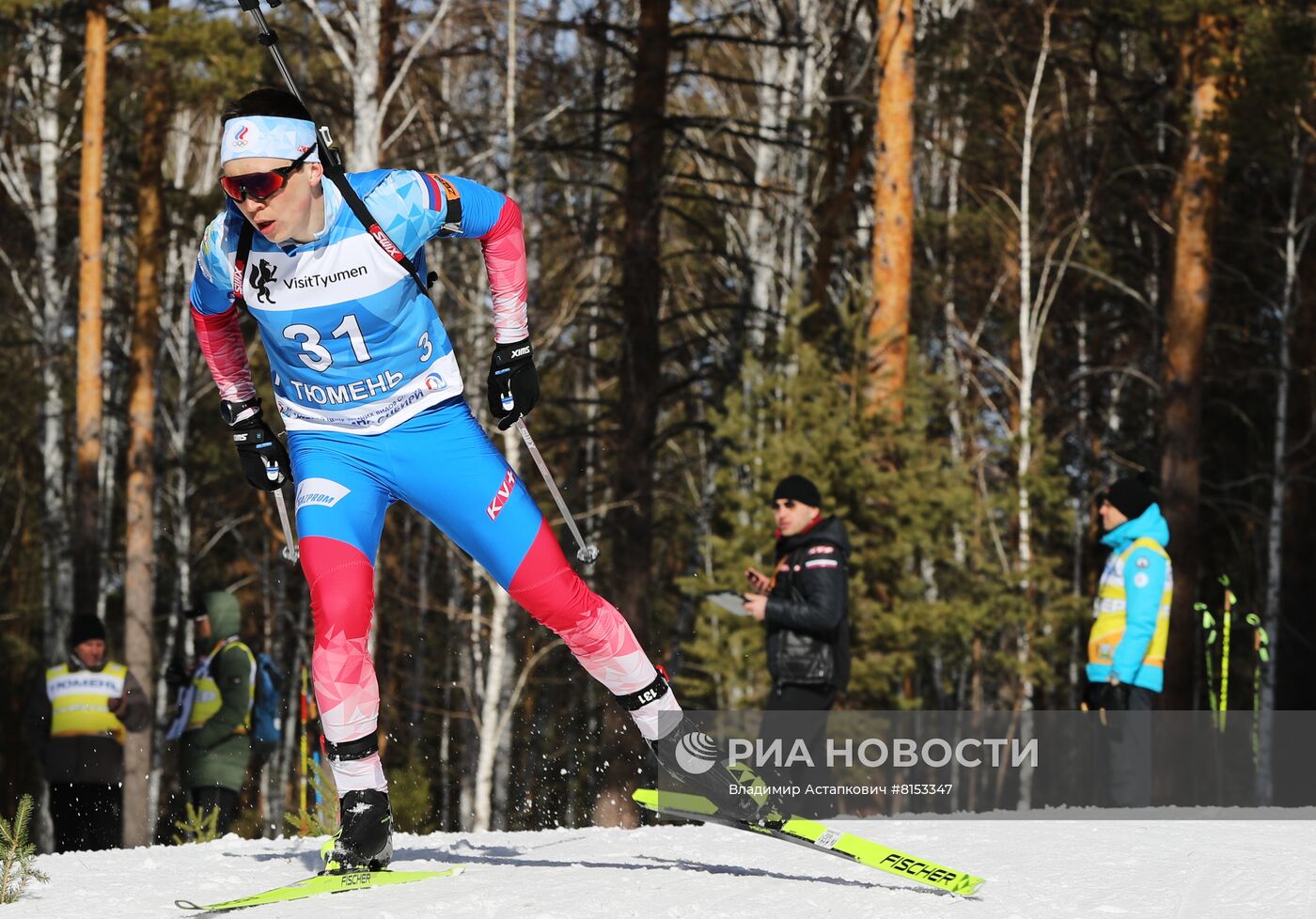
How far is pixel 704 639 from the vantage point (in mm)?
12000

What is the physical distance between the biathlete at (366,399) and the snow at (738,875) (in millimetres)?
427

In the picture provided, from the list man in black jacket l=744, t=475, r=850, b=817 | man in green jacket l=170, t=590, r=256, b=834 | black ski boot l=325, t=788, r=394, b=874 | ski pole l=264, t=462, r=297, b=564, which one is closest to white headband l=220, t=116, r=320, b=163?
ski pole l=264, t=462, r=297, b=564

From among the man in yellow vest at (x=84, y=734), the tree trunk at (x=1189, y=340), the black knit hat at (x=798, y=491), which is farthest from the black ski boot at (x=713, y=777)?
the tree trunk at (x=1189, y=340)

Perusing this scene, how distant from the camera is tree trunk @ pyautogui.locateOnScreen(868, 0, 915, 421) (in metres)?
14.6

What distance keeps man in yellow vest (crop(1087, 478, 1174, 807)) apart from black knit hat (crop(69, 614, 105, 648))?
20.1 ft

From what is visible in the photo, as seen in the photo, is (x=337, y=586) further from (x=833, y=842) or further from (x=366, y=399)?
(x=833, y=842)

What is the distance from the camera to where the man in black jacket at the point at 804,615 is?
7750 mm

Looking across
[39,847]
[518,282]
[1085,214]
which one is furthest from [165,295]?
[518,282]

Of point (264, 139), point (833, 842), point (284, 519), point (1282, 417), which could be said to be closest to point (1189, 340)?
point (1282, 417)

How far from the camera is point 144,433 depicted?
20.8 m

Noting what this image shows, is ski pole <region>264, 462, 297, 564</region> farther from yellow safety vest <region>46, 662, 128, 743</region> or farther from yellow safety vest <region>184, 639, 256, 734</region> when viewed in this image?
yellow safety vest <region>46, 662, 128, 743</region>

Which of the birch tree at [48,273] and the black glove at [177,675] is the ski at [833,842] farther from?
the birch tree at [48,273]

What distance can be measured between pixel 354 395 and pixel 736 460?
811 cm

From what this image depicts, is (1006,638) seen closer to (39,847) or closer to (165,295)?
(165,295)
